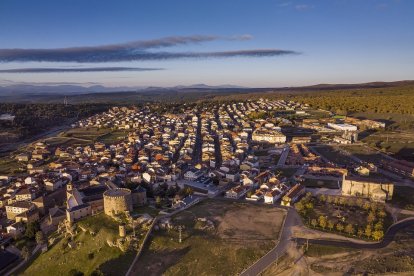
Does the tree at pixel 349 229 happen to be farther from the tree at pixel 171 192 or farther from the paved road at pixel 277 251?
the tree at pixel 171 192

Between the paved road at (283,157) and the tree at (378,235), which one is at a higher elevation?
the paved road at (283,157)

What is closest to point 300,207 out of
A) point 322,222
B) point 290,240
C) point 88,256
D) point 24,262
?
point 322,222

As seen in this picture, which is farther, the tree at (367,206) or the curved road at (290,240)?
the tree at (367,206)

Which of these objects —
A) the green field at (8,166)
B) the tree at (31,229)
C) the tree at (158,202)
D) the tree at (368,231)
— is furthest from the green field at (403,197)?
the green field at (8,166)

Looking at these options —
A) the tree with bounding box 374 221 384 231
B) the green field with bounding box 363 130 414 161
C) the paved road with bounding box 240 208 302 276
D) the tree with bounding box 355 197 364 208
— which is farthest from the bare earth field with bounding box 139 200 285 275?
the green field with bounding box 363 130 414 161

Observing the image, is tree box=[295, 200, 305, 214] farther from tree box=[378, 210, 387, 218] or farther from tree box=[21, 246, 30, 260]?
tree box=[21, 246, 30, 260]
